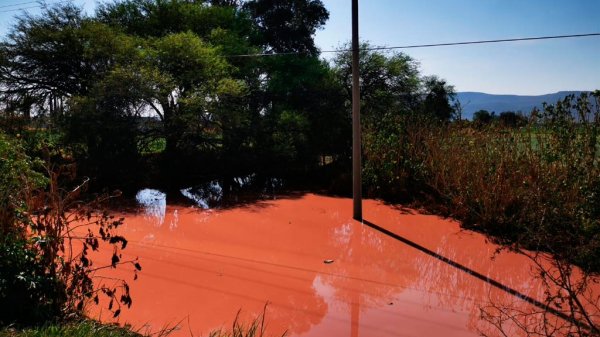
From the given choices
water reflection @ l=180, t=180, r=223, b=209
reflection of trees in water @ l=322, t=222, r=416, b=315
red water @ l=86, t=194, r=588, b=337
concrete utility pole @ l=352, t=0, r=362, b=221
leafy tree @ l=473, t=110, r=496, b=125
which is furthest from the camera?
water reflection @ l=180, t=180, r=223, b=209

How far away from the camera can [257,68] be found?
15.6 m

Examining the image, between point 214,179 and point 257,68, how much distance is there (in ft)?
15.0

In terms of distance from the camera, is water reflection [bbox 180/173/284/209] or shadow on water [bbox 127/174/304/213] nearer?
shadow on water [bbox 127/174/304/213]

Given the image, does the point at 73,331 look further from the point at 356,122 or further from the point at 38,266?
the point at 356,122

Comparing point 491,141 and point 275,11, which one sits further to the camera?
point 275,11

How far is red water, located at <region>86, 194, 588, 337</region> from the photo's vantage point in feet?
15.1

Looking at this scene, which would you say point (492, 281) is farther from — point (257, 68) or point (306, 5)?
point (306, 5)

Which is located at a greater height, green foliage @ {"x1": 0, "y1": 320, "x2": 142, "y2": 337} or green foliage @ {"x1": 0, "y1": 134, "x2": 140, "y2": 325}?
green foliage @ {"x1": 0, "y1": 134, "x2": 140, "y2": 325}

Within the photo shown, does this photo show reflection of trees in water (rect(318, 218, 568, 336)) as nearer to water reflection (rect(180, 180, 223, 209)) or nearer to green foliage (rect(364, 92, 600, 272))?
green foliage (rect(364, 92, 600, 272))

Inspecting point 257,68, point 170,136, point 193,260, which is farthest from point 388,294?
point 257,68

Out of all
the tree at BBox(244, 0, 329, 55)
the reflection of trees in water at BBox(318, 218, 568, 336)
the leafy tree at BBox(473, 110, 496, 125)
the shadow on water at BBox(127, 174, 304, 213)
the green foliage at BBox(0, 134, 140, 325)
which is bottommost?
the reflection of trees in water at BBox(318, 218, 568, 336)

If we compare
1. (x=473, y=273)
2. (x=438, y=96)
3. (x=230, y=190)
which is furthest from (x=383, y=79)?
(x=473, y=273)

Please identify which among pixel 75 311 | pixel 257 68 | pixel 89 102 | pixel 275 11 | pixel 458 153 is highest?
pixel 275 11

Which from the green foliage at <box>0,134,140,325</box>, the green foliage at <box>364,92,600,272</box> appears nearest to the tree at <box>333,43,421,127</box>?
the green foliage at <box>364,92,600,272</box>
